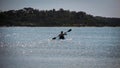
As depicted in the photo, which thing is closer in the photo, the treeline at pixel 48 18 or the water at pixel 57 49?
the treeline at pixel 48 18

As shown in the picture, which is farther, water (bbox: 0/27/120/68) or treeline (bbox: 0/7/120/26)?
water (bbox: 0/27/120/68)

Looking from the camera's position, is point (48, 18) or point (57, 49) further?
point (57, 49)

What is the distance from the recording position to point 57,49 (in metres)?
12.3

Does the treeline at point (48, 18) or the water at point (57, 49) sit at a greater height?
the treeline at point (48, 18)

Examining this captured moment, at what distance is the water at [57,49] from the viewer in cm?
1064

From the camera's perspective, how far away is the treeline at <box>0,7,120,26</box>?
34.4 feet

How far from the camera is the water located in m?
10.6

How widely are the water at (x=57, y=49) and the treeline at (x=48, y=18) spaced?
210mm

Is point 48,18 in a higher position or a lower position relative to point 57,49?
higher

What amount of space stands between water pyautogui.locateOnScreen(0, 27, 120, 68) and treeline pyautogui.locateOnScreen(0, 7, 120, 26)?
210 mm

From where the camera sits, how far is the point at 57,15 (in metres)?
10.6

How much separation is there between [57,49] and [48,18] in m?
1.79

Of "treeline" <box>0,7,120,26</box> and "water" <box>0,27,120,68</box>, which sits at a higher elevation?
"treeline" <box>0,7,120,26</box>

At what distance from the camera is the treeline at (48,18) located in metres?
10.5
